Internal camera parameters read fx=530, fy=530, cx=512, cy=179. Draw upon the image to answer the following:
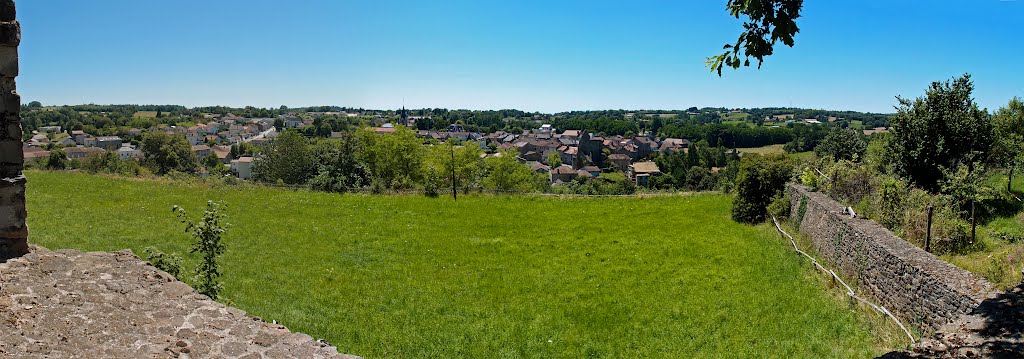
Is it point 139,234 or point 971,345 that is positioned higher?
point 971,345

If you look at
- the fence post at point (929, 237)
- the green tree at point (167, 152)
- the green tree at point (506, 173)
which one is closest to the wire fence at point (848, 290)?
the fence post at point (929, 237)

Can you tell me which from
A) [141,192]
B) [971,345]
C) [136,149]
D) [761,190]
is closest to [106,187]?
[141,192]

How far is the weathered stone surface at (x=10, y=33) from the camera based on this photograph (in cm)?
577

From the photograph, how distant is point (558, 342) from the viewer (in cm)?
914

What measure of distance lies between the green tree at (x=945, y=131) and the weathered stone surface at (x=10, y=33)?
22554 mm

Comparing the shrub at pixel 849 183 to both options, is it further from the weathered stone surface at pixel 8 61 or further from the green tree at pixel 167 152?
the green tree at pixel 167 152

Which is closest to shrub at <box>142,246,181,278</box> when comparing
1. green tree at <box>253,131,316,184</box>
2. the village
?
green tree at <box>253,131,316,184</box>

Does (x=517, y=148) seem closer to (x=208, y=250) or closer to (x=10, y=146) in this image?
(x=208, y=250)

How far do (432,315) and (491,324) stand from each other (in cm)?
122

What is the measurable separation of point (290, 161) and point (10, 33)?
3846 cm

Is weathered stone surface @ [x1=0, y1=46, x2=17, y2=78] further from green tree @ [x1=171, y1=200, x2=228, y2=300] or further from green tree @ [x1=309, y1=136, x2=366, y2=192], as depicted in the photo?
green tree @ [x1=309, y1=136, x2=366, y2=192]

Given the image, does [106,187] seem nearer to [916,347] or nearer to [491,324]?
[491,324]

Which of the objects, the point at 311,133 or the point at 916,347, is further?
the point at 311,133

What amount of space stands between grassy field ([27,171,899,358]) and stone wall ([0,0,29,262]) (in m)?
4.22
